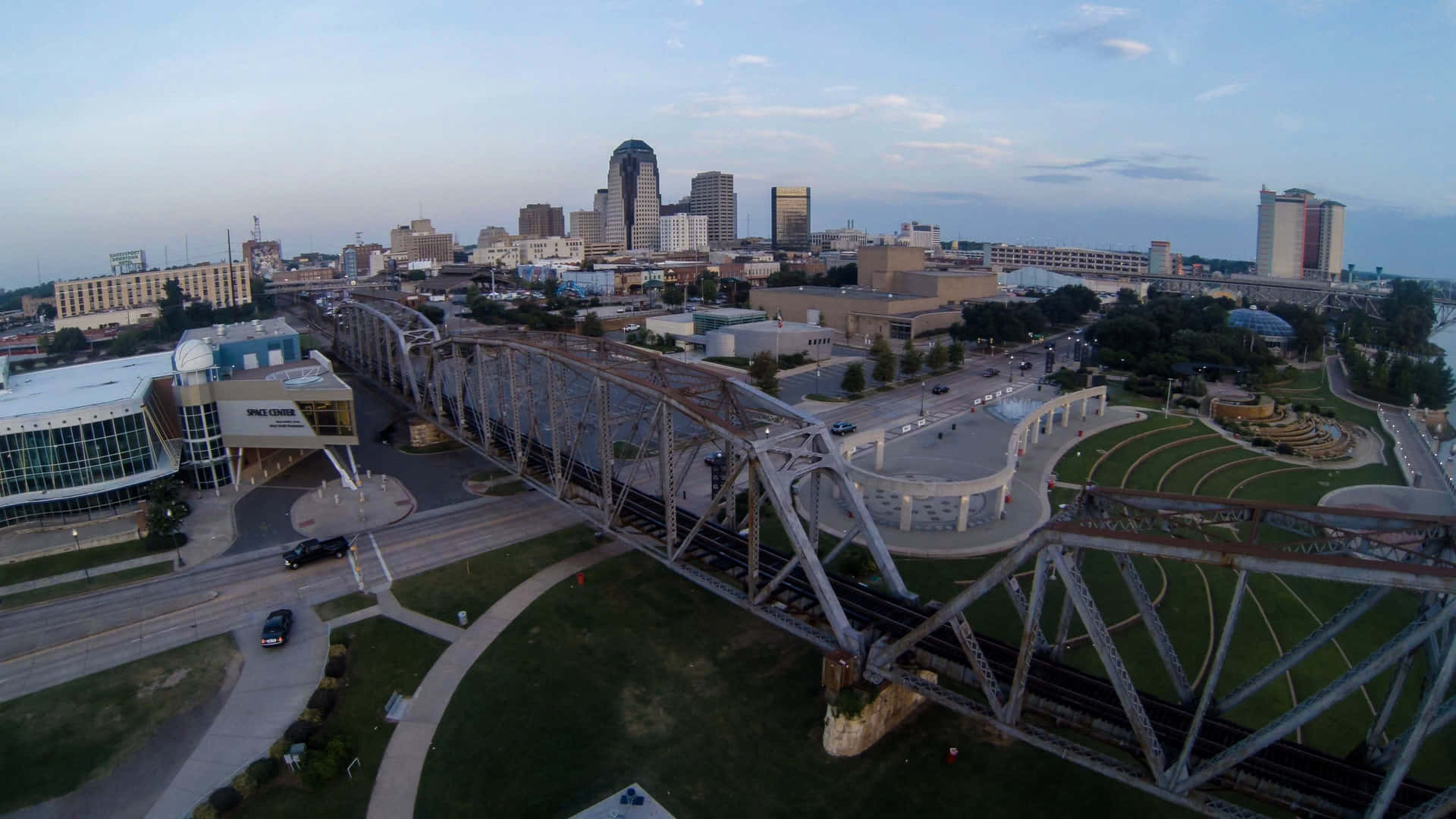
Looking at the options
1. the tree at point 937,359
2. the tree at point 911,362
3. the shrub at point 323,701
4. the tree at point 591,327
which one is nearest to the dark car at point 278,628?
the shrub at point 323,701

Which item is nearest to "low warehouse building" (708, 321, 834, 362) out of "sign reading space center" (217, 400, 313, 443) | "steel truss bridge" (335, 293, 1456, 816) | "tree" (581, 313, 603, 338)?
"tree" (581, 313, 603, 338)

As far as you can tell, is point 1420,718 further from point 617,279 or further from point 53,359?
point 617,279

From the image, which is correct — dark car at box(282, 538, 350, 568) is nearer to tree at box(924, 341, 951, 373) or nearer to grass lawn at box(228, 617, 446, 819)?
grass lawn at box(228, 617, 446, 819)

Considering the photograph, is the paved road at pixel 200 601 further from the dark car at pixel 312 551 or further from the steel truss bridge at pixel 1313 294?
the steel truss bridge at pixel 1313 294

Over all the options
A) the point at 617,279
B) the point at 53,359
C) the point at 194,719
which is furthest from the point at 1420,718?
the point at 617,279

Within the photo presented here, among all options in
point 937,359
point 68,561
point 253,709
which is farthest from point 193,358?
point 937,359

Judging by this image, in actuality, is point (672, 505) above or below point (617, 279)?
below
